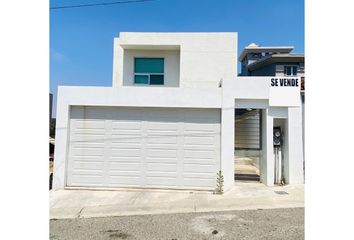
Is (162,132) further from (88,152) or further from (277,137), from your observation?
(277,137)

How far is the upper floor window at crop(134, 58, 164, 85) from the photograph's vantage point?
12.9m

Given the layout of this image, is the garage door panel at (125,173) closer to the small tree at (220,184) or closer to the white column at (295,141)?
the small tree at (220,184)

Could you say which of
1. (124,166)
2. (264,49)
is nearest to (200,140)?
(124,166)

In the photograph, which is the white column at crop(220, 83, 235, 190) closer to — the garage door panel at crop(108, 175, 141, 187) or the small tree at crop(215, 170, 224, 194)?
the small tree at crop(215, 170, 224, 194)

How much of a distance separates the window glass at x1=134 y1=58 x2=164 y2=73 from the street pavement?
860cm

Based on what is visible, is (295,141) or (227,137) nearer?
(227,137)

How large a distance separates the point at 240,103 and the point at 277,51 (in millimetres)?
29130

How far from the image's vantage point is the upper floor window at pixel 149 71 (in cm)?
1292

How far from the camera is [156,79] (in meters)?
12.9

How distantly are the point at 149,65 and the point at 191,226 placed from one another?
9.52 m

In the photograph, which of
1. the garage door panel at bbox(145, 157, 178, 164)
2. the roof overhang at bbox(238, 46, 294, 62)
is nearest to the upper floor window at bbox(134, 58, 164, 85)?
the garage door panel at bbox(145, 157, 178, 164)
